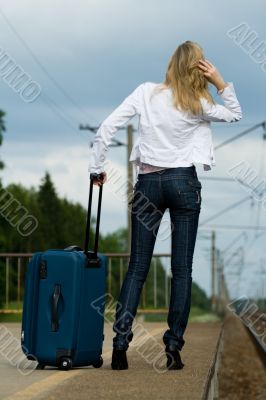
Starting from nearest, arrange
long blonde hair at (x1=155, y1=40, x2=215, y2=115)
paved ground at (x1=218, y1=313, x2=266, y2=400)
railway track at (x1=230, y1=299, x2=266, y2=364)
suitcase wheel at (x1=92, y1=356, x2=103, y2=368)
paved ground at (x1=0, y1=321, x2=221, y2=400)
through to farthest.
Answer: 1. paved ground at (x1=0, y1=321, x2=221, y2=400)
2. long blonde hair at (x1=155, y1=40, x2=215, y2=115)
3. suitcase wheel at (x1=92, y1=356, x2=103, y2=368)
4. paved ground at (x1=218, y1=313, x2=266, y2=400)
5. railway track at (x1=230, y1=299, x2=266, y2=364)

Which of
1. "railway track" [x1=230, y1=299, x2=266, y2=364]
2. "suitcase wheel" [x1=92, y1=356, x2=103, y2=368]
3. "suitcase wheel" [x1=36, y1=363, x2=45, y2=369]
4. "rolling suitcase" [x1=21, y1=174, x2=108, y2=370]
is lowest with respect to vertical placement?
"railway track" [x1=230, y1=299, x2=266, y2=364]

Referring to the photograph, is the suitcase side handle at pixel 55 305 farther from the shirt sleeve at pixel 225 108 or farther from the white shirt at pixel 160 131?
the shirt sleeve at pixel 225 108

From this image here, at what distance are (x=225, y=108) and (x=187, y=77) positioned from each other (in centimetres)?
33

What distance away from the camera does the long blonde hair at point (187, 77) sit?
6.61 meters

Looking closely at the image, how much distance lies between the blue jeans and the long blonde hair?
0.39 metres

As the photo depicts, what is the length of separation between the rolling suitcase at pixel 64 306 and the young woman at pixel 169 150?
223mm

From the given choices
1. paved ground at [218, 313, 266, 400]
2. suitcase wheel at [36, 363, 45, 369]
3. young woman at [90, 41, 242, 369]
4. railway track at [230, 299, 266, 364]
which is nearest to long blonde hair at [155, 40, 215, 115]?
young woman at [90, 41, 242, 369]

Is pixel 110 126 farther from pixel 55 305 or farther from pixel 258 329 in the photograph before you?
pixel 258 329

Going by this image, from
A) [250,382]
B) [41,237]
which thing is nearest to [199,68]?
[250,382]

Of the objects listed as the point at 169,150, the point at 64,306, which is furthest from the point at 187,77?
the point at 64,306

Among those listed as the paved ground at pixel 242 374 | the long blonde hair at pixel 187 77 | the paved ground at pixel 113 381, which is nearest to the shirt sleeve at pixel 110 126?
the long blonde hair at pixel 187 77

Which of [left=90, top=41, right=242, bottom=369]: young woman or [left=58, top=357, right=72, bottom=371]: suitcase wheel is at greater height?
[left=90, top=41, right=242, bottom=369]: young woman

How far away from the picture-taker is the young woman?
6629mm

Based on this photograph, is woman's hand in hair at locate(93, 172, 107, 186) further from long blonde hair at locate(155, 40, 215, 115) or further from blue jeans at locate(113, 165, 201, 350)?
long blonde hair at locate(155, 40, 215, 115)
